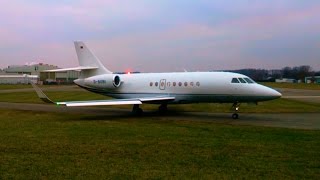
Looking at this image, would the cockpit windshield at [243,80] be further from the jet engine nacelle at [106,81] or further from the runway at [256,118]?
the jet engine nacelle at [106,81]

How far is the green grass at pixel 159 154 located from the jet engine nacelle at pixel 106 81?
1161 cm

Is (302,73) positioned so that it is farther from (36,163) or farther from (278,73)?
(36,163)

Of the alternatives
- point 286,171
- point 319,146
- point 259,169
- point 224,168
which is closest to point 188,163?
point 224,168

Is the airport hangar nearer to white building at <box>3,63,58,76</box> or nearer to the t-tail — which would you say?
white building at <box>3,63,58,76</box>

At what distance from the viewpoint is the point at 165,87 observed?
80.3 feet

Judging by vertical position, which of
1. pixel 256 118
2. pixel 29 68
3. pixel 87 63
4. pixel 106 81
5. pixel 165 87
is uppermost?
pixel 29 68

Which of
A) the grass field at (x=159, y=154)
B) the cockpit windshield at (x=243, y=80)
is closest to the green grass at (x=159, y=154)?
the grass field at (x=159, y=154)

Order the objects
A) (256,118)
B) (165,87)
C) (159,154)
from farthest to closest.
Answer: (165,87) < (256,118) < (159,154)

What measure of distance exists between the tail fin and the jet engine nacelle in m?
1.11

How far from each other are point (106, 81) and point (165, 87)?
181 inches

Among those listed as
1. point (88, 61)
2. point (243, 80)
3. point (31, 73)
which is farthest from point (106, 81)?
point (31, 73)

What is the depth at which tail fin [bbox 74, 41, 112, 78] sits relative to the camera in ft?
92.9

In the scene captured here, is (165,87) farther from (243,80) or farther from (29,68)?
(29,68)

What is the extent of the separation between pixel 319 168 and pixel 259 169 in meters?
1.34
